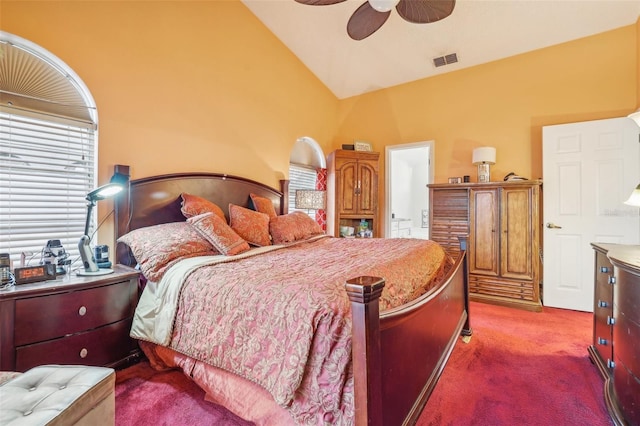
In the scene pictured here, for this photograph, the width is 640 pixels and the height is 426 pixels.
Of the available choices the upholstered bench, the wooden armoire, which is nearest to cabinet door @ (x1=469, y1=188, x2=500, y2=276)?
the wooden armoire

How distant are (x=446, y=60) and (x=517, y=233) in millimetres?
2493

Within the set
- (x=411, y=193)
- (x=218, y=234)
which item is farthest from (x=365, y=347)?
(x=411, y=193)

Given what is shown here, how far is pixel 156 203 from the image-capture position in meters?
2.50

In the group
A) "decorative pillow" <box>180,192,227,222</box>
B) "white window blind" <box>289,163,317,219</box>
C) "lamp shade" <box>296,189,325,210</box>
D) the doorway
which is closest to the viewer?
"decorative pillow" <box>180,192,227,222</box>

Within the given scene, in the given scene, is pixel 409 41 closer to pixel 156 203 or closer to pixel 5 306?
pixel 156 203

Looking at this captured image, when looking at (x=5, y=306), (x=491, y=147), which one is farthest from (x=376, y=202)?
(x=5, y=306)

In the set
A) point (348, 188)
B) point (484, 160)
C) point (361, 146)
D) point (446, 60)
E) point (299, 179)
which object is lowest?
point (348, 188)

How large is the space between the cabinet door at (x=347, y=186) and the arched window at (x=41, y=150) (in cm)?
304

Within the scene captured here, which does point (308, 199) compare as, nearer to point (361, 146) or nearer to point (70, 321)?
point (361, 146)

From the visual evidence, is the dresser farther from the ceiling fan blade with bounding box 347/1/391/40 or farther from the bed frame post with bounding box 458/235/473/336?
the ceiling fan blade with bounding box 347/1/391/40

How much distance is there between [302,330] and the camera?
1126 millimetres

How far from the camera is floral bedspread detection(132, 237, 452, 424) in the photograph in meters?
1.07

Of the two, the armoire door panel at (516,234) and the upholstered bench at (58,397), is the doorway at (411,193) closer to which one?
the armoire door panel at (516,234)

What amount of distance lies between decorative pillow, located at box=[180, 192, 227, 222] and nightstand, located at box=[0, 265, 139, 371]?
2.13 feet
